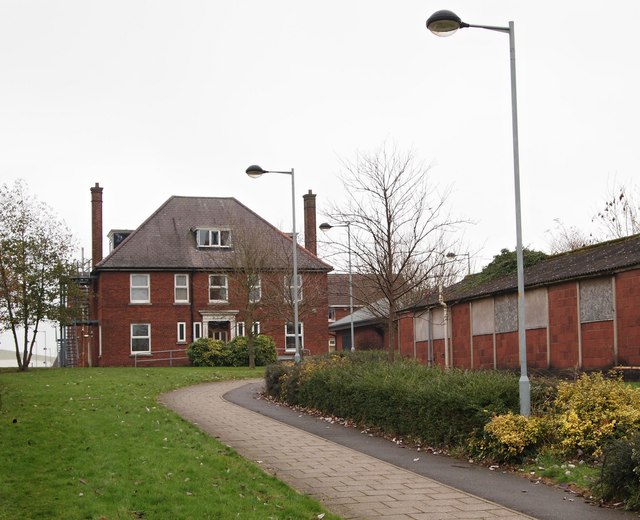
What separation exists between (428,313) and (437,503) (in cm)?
2233

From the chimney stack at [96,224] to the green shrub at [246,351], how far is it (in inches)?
442

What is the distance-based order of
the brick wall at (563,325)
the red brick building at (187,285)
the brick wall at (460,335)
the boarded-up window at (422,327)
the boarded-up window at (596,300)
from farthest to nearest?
the red brick building at (187,285), the boarded-up window at (422,327), the brick wall at (460,335), the brick wall at (563,325), the boarded-up window at (596,300)

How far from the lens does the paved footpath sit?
8.55 meters

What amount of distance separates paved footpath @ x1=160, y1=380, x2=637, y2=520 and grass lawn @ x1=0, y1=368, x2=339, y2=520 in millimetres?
515

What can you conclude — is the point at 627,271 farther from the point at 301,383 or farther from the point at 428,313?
the point at 428,313

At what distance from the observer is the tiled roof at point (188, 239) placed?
163 ft

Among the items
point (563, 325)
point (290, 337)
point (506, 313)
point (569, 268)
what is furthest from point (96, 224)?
point (563, 325)

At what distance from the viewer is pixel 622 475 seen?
8.59 meters

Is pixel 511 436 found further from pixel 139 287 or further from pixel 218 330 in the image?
pixel 218 330

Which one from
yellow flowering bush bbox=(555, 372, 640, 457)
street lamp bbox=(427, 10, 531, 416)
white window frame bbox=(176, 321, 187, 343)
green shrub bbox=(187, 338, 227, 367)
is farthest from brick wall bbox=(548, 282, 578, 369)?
white window frame bbox=(176, 321, 187, 343)

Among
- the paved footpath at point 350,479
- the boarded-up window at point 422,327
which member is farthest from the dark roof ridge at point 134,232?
the paved footpath at point 350,479

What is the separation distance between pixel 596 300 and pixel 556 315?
5.99 ft

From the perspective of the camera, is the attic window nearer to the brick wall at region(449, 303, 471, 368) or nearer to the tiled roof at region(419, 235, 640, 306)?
the tiled roof at region(419, 235, 640, 306)

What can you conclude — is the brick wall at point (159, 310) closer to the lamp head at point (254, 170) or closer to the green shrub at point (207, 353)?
the green shrub at point (207, 353)
